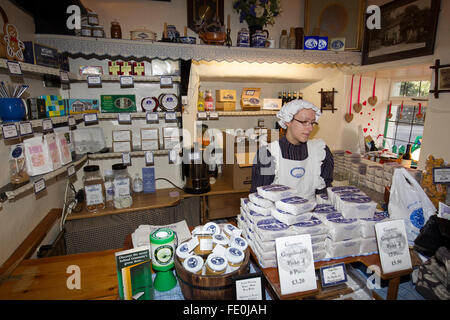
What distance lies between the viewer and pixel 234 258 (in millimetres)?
1095

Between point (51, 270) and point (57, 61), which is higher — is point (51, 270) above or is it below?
below

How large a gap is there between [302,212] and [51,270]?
1351mm

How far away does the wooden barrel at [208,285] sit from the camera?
1.00m

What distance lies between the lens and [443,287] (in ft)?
3.63

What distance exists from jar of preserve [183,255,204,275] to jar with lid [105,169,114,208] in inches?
77.0

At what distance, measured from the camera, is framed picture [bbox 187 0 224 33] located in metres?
3.04

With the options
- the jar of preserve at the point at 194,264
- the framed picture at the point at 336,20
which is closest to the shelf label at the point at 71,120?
the jar of preserve at the point at 194,264

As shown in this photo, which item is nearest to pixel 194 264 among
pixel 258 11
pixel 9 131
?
pixel 9 131

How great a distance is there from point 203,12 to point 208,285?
3.13 m

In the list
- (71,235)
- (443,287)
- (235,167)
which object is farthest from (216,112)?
(443,287)

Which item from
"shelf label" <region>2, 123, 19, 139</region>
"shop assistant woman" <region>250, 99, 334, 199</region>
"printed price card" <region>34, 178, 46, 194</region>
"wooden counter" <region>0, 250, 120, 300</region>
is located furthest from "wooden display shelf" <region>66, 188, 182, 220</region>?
"shelf label" <region>2, 123, 19, 139</region>

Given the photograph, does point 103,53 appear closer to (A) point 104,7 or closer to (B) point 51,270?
(A) point 104,7

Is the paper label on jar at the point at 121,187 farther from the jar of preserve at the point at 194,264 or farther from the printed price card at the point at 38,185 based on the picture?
the jar of preserve at the point at 194,264

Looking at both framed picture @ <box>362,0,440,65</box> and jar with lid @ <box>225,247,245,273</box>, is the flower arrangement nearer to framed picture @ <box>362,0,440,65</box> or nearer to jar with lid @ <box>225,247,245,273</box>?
framed picture @ <box>362,0,440,65</box>
